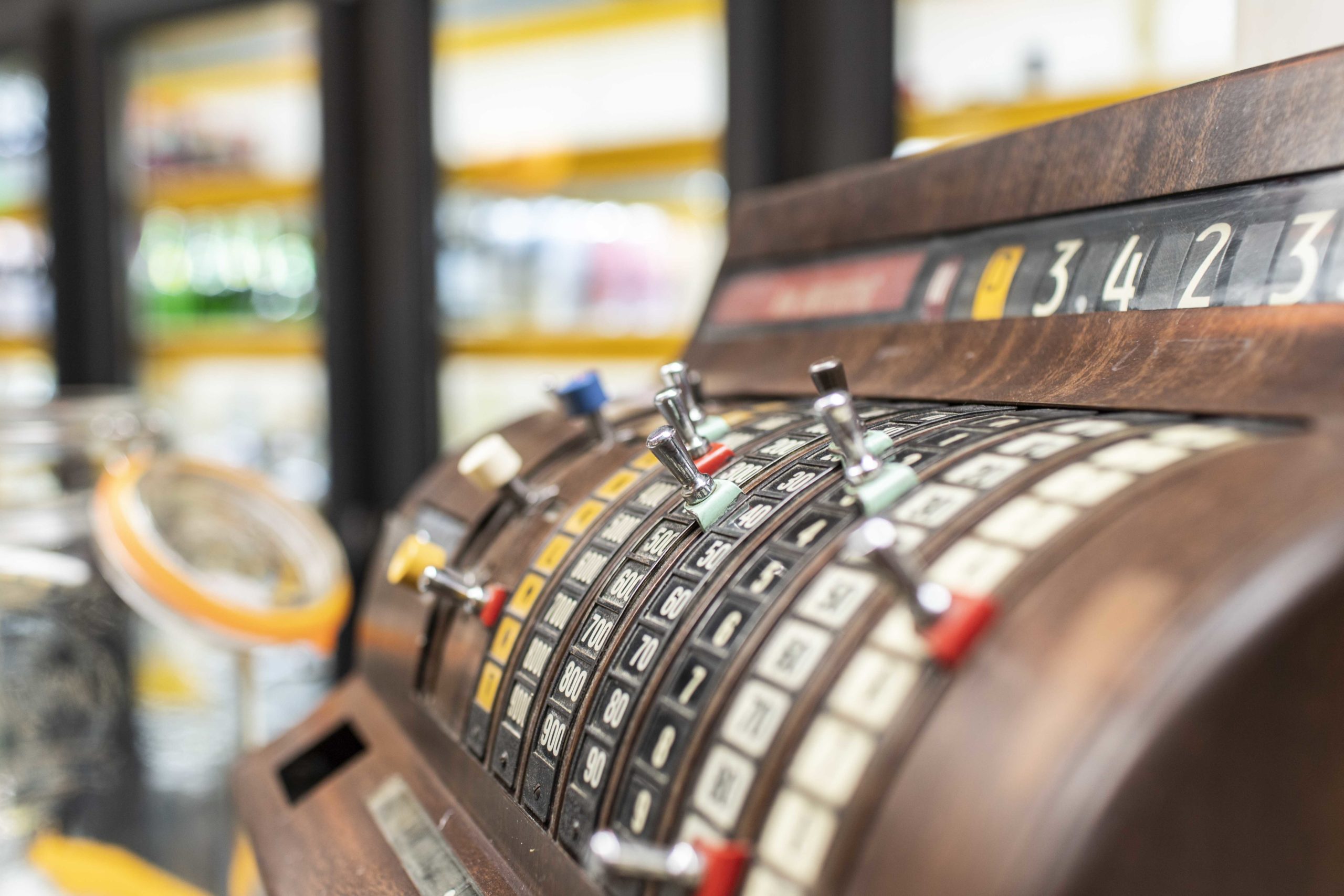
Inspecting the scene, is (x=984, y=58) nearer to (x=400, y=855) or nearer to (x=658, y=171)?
(x=658, y=171)

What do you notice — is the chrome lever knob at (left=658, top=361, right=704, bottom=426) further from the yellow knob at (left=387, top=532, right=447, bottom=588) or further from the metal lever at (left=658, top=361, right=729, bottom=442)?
the yellow knob at (left=387, top=532, right=447, bottom=588)

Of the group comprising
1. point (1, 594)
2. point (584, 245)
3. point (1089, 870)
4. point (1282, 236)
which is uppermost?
point (584, 245)

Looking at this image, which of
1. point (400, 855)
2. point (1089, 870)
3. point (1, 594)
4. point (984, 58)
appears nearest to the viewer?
point (1089, 870)

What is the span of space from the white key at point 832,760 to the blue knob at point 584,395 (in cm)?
55

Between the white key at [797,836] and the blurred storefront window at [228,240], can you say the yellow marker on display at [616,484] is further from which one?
the blurred storefront window at [228,240]

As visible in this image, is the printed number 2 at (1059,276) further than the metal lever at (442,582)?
No

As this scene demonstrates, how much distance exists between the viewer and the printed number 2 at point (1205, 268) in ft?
2.11

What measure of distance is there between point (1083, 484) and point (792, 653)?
0.17 m

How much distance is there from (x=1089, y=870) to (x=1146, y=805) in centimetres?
3

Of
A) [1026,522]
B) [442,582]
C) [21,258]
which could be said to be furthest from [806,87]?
[21,258]

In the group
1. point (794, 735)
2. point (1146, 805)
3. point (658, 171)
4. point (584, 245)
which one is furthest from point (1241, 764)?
point (584, 245)

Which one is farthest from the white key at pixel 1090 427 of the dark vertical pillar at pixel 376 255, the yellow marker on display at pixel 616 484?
the dark vertical pillar at pixel 376 255

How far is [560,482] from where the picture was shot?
3.29ft

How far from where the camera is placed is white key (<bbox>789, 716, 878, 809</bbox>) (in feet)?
1.56
